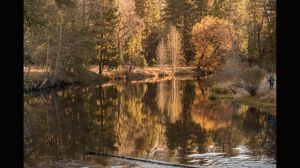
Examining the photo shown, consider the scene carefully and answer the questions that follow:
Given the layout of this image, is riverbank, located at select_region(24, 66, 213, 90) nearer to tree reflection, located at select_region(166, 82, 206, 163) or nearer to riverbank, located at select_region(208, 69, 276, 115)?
riverbank, located at select_region(208, 69, 276, 115)

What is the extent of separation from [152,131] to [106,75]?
41102 mm

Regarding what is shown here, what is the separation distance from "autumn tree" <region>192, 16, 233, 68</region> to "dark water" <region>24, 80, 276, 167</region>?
3294 cm

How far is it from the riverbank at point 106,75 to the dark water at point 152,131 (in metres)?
12.7

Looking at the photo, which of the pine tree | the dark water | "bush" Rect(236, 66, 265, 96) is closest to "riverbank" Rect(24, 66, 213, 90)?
the pine tree

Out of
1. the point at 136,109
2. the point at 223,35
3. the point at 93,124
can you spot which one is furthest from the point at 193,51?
the point at 93,124

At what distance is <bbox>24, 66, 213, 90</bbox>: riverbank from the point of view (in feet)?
153

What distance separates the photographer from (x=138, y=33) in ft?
233

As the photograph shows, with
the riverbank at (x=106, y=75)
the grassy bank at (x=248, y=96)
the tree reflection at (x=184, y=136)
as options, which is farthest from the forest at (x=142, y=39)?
the tree reflection at (x=184, y=136)

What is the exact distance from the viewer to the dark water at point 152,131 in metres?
15.6

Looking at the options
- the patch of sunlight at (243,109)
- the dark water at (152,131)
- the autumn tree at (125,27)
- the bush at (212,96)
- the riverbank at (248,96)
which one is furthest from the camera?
the autumn tree at (125,27)

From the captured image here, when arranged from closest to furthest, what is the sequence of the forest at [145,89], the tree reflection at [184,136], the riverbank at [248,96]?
1. the forest at [145,89]
2. the tree reflection at [184,136]
3. the riverbank at [248,96]

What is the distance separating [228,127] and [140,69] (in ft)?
158

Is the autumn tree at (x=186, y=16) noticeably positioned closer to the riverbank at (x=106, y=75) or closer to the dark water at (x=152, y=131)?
the riverbank at (x=106, y=75)

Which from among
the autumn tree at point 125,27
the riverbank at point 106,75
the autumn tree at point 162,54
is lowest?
the riverbank at point 106,75
